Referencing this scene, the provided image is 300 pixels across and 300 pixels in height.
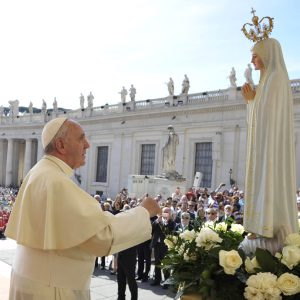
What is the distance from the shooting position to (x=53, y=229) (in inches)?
102

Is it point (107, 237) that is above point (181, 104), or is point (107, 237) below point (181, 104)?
below

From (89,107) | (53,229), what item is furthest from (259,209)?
(89,107)

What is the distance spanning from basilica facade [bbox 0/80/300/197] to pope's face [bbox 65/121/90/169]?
22.9 m

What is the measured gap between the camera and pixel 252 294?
2727 mm

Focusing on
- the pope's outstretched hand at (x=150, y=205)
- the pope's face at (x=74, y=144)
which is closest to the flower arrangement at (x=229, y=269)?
the pope's outstretched hand at (x=150, y=205)

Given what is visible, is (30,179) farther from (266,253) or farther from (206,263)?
(266,253)

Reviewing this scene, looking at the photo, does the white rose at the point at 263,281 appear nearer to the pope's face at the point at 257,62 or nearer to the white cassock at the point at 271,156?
the white cassock at the point at 271,156

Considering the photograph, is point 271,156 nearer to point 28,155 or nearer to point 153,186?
point 153,186

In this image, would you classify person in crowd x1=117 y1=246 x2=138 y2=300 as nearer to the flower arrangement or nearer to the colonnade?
the flower arrangement

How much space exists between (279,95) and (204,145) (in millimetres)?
27622

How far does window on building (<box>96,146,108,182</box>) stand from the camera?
39469 mm

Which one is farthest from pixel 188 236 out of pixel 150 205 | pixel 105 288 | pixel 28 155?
pixel 28 155

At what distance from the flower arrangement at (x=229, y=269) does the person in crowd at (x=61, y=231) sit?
0.62 metres

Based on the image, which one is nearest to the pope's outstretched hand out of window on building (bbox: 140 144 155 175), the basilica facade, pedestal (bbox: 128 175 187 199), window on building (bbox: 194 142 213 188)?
pedestal (bbox: 128 175 187 199)
